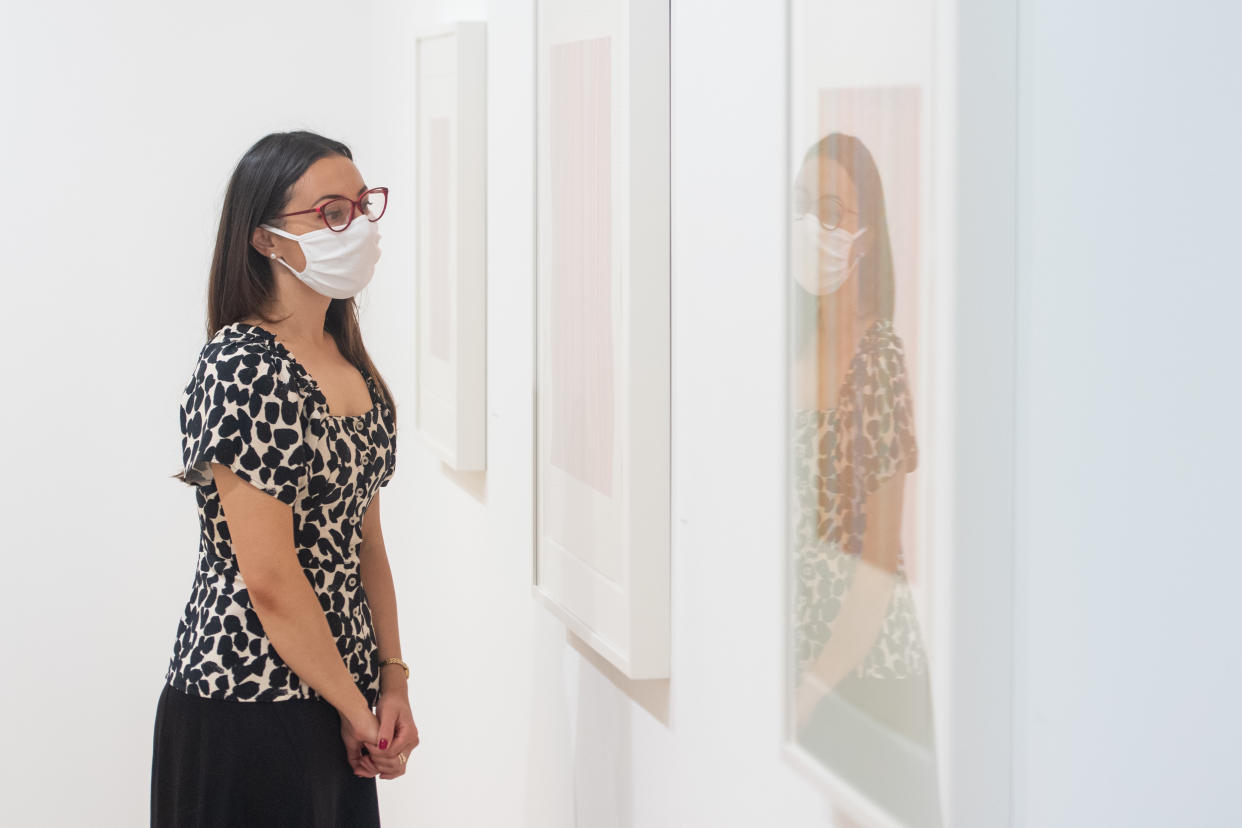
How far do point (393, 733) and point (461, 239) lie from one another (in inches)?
36.3

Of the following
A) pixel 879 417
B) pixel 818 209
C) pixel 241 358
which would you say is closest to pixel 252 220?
pixel 241 358

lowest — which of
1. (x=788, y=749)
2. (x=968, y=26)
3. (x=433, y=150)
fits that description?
(x=788, y=749)

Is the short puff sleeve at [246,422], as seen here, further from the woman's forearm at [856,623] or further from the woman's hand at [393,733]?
the woman's forearm at [856,623]

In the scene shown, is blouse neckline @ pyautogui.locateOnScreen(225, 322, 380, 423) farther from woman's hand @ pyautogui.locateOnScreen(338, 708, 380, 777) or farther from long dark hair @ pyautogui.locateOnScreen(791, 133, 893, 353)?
long dark hair @ pyautogui.locateOnScreen(791, 133, 893, 353)

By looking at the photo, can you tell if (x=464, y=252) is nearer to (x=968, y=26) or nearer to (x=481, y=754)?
(x=481, y=754)

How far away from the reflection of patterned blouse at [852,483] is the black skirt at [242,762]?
0.83m

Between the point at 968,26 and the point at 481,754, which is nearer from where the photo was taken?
the point at 968,26

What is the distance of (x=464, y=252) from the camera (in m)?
2.13

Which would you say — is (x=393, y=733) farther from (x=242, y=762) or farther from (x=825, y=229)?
(x=825, y=229)

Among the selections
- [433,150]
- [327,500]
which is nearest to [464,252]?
[433,150]

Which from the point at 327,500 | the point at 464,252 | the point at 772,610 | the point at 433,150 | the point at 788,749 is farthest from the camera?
the point at 433,150

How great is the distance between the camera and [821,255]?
86 cm

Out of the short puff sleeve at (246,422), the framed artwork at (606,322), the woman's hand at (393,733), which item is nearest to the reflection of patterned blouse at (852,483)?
the framed artwork at (606,322)

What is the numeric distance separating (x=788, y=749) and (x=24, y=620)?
271 cm
